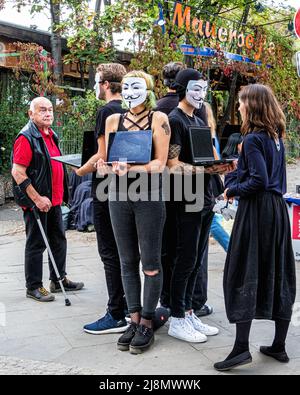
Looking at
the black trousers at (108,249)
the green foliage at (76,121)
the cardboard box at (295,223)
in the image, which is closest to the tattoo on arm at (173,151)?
the black trousers at (108,249)

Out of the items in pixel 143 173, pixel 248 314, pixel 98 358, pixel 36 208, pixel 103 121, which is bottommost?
pixel 98 358

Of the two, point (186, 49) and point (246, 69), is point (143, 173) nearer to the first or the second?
point (186, 49)

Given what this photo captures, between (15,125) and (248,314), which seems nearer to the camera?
(248,314)

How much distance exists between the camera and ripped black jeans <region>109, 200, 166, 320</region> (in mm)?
3844

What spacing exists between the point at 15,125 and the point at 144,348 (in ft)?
26.1

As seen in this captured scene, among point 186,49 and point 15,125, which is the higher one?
point 186,49

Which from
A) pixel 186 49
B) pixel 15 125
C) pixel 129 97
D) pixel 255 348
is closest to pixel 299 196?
pixel 255 348

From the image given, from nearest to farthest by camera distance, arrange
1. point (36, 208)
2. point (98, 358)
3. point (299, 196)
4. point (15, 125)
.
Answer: point (98, 358) < point (36, 208) < point (299, 196) < point (15, 125)

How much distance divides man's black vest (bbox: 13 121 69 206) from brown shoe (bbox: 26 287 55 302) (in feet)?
2.81

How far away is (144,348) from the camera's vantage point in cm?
396

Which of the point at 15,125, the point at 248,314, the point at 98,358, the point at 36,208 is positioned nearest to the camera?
the point at 248,314

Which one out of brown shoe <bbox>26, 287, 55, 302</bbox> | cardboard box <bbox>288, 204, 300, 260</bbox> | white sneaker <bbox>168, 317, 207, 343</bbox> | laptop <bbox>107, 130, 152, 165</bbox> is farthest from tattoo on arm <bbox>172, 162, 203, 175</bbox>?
cardboard box <bbox>288, 204, 300, 260</bbox>

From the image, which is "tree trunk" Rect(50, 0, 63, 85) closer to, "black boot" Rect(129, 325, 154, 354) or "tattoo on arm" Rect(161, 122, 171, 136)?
"tattoo on arm" Rect(161, 122, 171, 136)

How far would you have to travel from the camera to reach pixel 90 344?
417 cm
